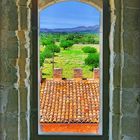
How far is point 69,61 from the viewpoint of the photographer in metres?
3.57

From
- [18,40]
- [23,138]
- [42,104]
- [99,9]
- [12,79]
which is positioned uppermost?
[99,9]

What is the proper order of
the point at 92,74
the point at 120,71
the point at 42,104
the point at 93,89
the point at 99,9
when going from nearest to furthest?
1. the point at 120,71
2. the point at 99,9
3. the point at 42,104
4. the point at 92,74
5. the point at 93,89

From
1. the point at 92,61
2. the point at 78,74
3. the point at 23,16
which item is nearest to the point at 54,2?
the point at 23,16

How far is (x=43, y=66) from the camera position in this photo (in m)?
3.26

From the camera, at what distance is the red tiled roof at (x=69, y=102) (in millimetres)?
3355

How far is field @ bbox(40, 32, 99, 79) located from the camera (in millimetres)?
3461

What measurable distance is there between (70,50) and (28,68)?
3.09 ft

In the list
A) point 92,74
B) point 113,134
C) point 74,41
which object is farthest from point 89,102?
point 113,134

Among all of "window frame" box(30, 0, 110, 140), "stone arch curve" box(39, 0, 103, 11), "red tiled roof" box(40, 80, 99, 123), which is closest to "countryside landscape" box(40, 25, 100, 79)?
"red tiled roof" box(40, 80, 99, 123)

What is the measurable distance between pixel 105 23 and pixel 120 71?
1.12 feet

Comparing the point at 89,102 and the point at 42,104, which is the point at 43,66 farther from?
the point at 89,102

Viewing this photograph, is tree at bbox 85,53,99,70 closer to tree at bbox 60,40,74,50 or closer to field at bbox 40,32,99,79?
field at bbox 40,32,99,79

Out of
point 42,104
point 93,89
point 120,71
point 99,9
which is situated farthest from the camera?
point 93,89

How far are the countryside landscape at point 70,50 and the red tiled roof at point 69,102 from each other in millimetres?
135
